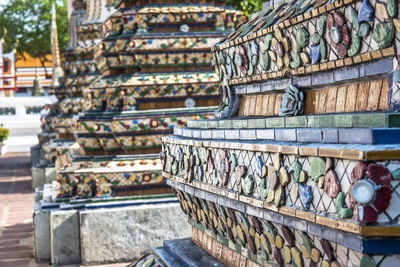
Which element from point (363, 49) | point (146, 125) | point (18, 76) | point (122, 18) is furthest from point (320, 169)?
point (18, 76)

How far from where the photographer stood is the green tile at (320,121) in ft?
8.60

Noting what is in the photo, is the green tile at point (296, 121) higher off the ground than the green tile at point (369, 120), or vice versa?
the green tile at point (369, 120)

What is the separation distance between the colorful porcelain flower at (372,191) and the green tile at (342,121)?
291mm

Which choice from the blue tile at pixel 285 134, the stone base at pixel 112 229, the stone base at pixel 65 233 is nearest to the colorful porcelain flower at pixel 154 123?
the stone base at pixel 112 229

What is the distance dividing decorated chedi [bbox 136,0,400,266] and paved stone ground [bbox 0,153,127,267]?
14.1 feet

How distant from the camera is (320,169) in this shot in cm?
248

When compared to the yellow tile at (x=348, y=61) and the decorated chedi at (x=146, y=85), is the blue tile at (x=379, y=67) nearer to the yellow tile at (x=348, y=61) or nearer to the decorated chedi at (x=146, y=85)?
the yellow tile at (x=348, y=61)

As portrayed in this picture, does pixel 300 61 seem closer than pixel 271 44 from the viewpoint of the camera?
Yes

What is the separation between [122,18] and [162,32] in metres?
0.58

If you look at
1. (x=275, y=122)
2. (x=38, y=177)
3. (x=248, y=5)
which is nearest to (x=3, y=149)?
(x=38, y=177)

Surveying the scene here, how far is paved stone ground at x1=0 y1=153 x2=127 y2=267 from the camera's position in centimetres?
895

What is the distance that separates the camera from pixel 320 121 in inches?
106

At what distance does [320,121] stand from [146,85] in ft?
Result: 20.5

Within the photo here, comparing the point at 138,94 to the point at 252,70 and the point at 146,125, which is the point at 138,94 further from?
the point at 252,70
